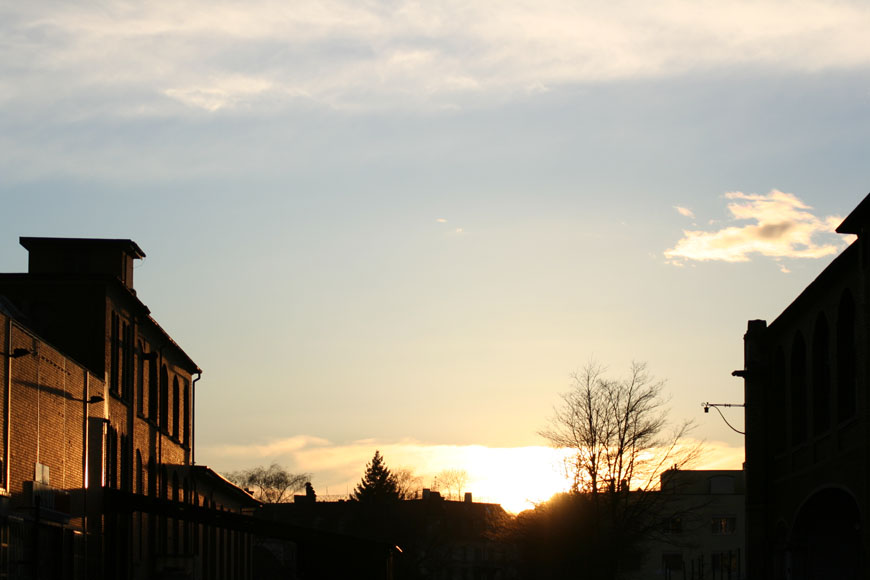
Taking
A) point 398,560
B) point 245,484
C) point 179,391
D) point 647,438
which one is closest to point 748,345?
point 647,438

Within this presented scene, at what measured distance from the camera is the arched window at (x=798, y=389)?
28953 millimetres

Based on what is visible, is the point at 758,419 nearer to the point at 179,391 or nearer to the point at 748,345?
the point at 748,345

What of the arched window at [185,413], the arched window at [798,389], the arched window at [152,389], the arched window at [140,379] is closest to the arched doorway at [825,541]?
the arched window at [798,389]

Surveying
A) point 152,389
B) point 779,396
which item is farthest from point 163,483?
point 779,396

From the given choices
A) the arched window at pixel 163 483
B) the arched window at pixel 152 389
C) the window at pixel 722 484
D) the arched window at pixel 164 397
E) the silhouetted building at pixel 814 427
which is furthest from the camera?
the window at pixel 722 484

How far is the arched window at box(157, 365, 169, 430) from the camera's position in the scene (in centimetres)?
3981

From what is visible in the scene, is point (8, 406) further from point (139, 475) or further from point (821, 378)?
point (821, 378)

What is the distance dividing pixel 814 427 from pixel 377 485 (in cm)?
7020

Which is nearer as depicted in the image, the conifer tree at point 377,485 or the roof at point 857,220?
the roof at point 857,220

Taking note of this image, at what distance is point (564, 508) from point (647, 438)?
7083mm

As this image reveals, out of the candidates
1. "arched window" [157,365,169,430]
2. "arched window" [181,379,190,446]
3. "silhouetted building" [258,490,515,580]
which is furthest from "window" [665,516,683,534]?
"silhouetted building" [258,490,515,580]

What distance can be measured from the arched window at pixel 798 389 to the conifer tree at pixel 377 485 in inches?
2622

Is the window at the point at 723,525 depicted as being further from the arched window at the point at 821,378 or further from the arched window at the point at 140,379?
the arched window at the point at 821,378

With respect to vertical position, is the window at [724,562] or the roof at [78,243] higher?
the roof at [78,243]
